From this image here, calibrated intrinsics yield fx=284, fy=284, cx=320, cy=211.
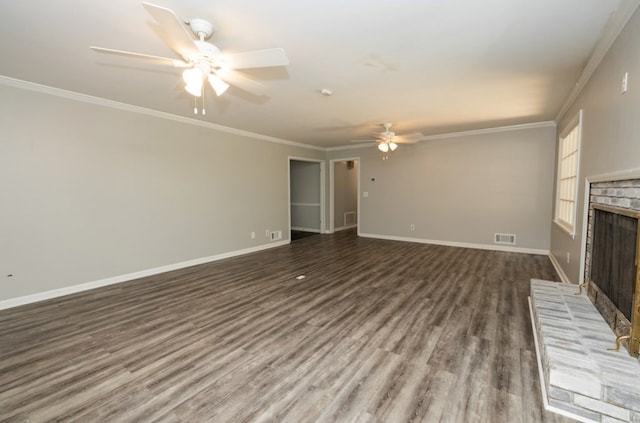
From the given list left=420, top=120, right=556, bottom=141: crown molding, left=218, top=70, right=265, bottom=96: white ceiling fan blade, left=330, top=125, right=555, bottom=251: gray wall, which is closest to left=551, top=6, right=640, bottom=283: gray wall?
left=420, top=120, right=556, bottom=141: crown molding

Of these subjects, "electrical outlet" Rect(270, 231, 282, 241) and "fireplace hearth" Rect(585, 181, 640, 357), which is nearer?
"fireplace hearth" Rect(585, 181, 640, 357)

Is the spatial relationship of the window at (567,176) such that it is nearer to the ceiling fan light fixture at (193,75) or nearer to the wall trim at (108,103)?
the ceiling fan light fixture at (193,75)

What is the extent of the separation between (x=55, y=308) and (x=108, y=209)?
1.36 metres

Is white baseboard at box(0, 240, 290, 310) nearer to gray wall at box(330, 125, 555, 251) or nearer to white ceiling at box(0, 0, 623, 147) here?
white ceiling at box(0, 0, 623, 147)

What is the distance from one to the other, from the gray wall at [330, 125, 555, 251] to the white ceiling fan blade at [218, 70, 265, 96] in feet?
14.8

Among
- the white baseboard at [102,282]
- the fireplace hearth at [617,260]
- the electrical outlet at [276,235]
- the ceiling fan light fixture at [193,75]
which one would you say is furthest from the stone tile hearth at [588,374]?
the electrical outlet at [276,235]

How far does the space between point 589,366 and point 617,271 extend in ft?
2.68

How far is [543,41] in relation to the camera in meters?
2.34

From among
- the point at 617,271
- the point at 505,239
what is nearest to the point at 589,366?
the point at 617,271

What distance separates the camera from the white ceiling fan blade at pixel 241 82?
2.64m

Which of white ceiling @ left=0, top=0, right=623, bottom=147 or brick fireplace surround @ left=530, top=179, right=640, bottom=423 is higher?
white ceiling @ left=0, top=0, right=623, bottom=147

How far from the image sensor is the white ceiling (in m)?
1.93

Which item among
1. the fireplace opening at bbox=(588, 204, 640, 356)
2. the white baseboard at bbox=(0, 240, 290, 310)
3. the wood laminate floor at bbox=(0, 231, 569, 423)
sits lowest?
the wood laminate floor at bbox=(0, 231, 569, 423)

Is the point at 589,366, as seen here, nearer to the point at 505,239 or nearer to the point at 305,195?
the point at 505,239
